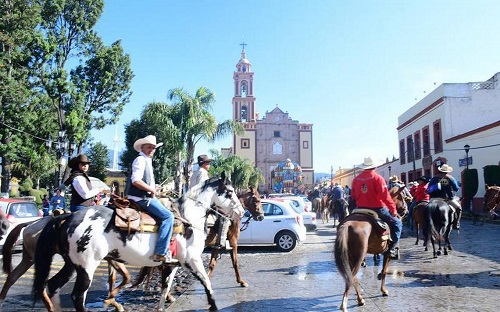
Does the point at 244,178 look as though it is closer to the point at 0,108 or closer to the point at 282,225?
the point at 0,108

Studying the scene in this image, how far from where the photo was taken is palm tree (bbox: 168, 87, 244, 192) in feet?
77.0

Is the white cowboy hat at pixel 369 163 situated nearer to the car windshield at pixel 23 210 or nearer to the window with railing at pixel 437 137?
the car windshield at pixel 23 210

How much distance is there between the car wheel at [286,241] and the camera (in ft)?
41.1

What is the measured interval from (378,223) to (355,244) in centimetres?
64

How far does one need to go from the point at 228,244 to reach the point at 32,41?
21736 millimetres

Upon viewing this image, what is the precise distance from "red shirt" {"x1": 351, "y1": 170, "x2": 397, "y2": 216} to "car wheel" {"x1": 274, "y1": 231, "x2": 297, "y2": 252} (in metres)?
5.80

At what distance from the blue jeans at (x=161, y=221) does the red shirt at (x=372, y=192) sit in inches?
130

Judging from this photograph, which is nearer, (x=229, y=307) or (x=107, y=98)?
(x=229, y=307)

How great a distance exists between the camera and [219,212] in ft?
22.6

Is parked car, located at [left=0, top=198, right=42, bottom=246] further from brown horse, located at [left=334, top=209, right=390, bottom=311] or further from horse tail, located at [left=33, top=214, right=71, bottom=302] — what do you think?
brown horse, located at [left=334, top=209, right=390, bottom=311]

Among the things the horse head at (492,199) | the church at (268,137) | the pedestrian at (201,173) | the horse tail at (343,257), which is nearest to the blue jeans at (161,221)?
the pedestrian at (201,173)

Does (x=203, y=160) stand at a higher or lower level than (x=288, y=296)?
higher

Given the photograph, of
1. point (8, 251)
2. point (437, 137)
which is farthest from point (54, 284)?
point (437, 137)

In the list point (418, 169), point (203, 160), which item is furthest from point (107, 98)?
point (418, 169)
